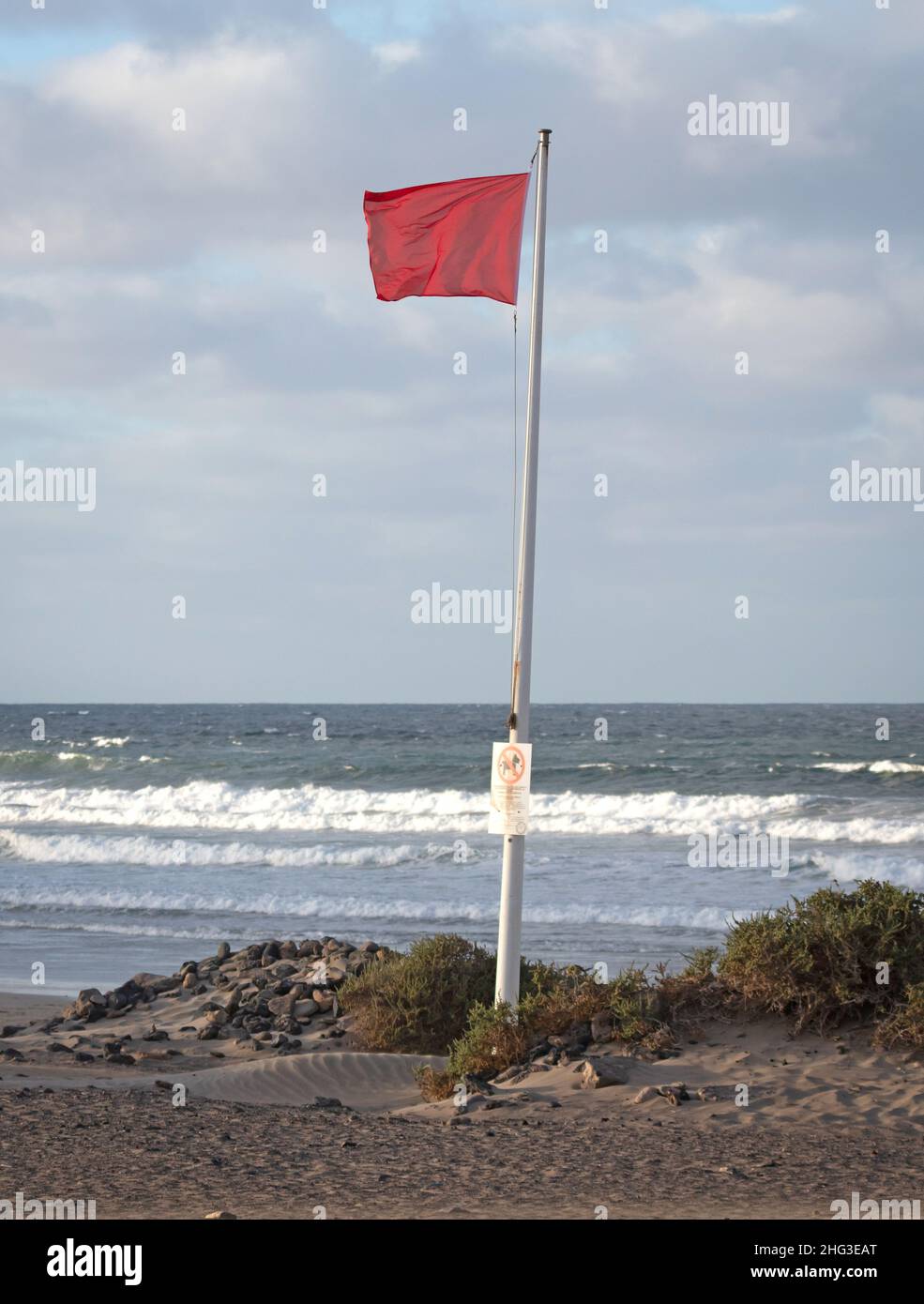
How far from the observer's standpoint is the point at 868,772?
40.0m

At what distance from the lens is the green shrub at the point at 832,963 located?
8.52 m

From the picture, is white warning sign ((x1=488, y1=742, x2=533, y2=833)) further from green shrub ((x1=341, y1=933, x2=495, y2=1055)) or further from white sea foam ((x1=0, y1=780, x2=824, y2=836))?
white sea foam ((x1=0, y1=780, x2=824, y2=836))

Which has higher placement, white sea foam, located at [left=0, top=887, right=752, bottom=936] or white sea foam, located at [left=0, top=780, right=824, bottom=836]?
white sea foam, located at [left=0, top=780, right=824, bottom=836]

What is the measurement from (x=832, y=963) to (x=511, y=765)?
8.07ft

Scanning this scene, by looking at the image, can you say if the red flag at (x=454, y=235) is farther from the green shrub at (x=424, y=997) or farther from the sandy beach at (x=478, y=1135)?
the sandy beach at (x=478, y=1135)

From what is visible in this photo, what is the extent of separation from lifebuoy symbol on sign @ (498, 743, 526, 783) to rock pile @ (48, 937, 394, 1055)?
3239mm

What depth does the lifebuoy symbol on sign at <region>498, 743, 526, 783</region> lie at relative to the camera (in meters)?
8.58

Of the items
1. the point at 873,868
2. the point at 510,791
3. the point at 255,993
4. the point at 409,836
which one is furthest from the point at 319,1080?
the point at 409,836

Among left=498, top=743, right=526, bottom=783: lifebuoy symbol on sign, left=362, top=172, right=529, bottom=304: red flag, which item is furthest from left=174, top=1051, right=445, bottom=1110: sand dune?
left=362, top=172, right=529, bottom=304: red flag

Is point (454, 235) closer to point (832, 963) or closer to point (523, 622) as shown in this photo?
point (523, 622)

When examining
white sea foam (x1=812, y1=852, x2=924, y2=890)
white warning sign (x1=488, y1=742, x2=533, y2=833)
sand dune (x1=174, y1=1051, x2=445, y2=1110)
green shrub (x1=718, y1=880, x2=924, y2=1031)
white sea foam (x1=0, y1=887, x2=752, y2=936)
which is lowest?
white sea foam (x1=0, y1=887, x2=752, y2=936)

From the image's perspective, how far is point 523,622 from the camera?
880 cm

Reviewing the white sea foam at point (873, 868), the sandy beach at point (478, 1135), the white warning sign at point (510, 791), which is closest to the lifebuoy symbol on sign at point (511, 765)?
the white warning sign at point (510, 791)

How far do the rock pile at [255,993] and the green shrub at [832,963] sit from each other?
3.62m
